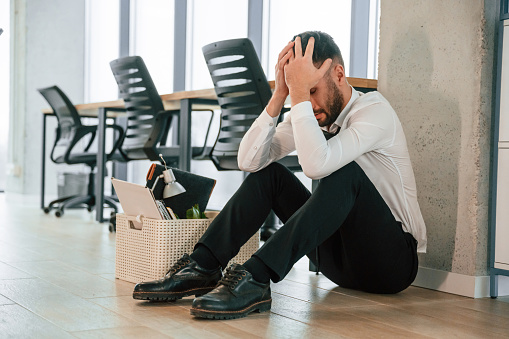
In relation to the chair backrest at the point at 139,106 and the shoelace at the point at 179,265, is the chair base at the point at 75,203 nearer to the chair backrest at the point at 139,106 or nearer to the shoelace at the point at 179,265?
the chair backrest at the point at 139,106

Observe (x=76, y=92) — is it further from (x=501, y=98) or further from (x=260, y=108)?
(x=501, y=98)

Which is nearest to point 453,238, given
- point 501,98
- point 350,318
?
point 501,98

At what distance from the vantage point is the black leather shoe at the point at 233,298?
1.81 m

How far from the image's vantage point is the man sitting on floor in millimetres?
1857

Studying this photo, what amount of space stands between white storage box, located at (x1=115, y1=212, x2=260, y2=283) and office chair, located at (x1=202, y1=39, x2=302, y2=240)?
3.64 ft

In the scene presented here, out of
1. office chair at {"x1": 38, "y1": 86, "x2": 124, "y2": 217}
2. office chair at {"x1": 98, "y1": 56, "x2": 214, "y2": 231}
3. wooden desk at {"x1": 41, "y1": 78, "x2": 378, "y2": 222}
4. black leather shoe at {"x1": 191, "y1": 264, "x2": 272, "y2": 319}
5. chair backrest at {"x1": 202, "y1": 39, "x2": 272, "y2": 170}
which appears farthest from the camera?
office chair at {"x1": 38, "y1": 86, "x2": 124, "y2": 217}

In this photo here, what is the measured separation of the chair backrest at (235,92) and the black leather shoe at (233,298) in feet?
5.36

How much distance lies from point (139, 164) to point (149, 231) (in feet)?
16.7

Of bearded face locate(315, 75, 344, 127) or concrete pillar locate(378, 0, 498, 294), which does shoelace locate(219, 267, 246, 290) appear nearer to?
bearded face locate(315, 75, 344, 127)

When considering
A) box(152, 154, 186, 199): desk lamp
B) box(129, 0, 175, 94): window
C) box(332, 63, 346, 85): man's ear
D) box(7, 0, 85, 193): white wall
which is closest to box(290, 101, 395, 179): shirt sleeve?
box(332, 63, 346, 85): man's ear

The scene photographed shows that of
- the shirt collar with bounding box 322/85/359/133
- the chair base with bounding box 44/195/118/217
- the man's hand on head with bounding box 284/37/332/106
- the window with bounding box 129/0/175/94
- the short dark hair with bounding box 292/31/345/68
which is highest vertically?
the window with bounding box 129/0/175/94

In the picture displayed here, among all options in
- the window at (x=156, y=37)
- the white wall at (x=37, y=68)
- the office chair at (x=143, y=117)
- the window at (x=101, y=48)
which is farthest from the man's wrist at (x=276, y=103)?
the window at (x=101, y=48)

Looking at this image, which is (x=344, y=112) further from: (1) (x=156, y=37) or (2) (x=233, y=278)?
(1) (x=156, y=37)

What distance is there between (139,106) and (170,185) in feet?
7.14
